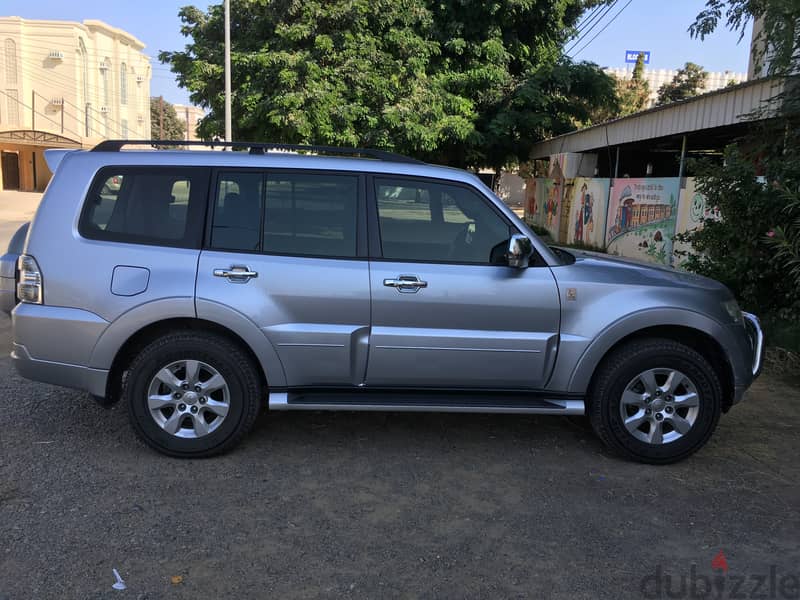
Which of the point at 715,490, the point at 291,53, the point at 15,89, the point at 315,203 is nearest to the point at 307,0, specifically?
the point at 291,53

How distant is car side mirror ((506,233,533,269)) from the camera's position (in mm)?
4199

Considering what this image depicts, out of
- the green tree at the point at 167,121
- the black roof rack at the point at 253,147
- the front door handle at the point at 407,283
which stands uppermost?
the green tree at the point at 167,121

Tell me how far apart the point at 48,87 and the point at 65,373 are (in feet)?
174

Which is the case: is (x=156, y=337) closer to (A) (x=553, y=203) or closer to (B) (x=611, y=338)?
(B) (x=611, y=338)

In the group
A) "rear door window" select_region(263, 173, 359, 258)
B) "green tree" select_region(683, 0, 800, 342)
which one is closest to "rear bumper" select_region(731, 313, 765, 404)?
"green tree" select_region(683, 0, 800, 342)

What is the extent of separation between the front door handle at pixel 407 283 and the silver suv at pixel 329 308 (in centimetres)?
1

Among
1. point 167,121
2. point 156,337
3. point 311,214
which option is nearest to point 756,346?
point 311,214

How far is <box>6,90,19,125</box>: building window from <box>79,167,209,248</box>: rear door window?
172 feet

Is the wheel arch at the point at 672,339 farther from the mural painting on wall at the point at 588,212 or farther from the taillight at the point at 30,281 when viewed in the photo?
the mural painting on wall at the point at 588,212

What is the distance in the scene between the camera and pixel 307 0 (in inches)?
750

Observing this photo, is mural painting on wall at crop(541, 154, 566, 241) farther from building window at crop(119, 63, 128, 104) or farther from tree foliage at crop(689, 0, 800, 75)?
building window at crop(119, 63, 128, 104)

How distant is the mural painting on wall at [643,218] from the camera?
40.8 feet

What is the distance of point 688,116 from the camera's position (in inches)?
457

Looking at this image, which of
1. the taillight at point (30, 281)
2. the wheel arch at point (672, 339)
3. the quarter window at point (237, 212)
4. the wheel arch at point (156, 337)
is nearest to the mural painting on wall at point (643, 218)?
the wheel arch at point (672, 339)
